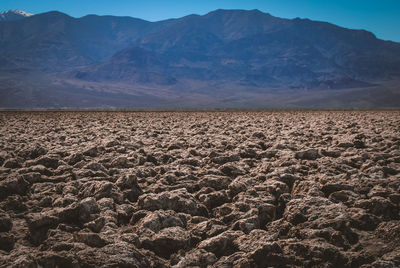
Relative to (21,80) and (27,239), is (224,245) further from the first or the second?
(21,80)

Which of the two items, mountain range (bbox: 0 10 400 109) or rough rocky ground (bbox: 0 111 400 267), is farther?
mountain range (bbox: 0 10 400 109)

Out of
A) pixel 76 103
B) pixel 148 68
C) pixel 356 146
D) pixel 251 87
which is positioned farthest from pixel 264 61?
pixel 356 146

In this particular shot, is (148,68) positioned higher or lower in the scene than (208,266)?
higher

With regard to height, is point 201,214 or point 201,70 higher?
point 201,70

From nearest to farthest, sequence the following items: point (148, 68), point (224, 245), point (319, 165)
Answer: point (224, 245)
point (319, 165)
point (148, 68)

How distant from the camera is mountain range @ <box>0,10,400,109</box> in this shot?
290ft

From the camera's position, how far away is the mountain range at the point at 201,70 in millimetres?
88500

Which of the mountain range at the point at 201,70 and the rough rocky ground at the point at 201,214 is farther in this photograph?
the mountain range at the point at 201,70

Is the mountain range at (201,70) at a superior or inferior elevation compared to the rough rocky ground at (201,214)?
superior

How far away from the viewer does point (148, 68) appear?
452 ft

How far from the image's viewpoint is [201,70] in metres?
140

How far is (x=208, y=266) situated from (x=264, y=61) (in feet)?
517

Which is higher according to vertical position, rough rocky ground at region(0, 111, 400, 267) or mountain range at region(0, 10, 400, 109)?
mountain range at region(0, 10, 400, 109)

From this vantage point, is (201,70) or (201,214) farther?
(201,70)
